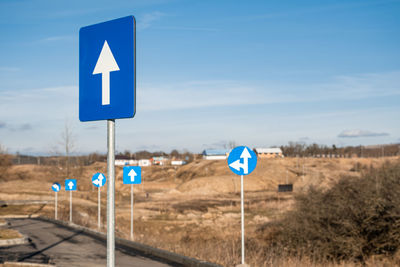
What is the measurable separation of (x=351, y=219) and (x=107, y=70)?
22224 millimetres

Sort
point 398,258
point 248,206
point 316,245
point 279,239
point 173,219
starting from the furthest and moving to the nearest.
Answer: point 248,206, point 173,219, point 279,239, point 316,245, point 398,258

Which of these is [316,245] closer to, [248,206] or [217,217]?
[217,217]

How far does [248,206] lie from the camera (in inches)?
2311

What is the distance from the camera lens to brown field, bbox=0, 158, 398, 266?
60.5 feet

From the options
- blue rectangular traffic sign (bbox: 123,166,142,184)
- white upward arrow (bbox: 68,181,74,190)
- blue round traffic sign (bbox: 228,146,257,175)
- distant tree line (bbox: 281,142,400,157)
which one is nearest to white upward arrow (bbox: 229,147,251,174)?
blue round traffic sign (bbox: 228,146,257,175)

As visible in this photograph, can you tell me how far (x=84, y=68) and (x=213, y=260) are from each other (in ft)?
31.4

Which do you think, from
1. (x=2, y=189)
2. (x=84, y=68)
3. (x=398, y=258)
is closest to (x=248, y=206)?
(x=2, y=189)

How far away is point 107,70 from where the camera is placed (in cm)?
346

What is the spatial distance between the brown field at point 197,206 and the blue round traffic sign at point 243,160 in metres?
2.51

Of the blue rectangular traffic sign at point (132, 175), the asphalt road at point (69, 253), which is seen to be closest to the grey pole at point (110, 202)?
the asphalt road at point (69, 253)

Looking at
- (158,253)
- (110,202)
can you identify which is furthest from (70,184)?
(110,202)

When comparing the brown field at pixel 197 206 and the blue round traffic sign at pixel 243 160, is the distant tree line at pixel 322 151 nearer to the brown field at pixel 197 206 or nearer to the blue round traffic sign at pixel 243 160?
the brown field at pixel 197 206

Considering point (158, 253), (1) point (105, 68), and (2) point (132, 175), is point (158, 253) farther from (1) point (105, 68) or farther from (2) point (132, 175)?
(1) point (105, 68)

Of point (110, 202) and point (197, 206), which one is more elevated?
point (110, 202)
